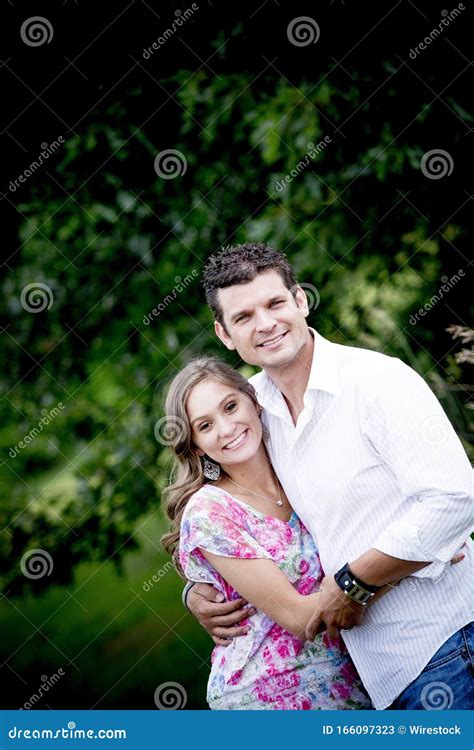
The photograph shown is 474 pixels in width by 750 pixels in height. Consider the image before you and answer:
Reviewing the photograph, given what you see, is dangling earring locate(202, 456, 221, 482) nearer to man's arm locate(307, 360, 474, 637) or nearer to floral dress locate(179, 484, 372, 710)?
floral dress locate(179, 484, 372, 710)

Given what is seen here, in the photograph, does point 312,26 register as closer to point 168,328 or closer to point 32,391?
point 168,328

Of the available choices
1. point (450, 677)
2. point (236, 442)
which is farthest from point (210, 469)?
point (450, 677)

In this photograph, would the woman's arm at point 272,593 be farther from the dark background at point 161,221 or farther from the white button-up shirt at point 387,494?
the dark background at point 161,221

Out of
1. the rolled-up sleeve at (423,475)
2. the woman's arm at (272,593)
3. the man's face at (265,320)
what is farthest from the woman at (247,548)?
the rolled-up sleeve at (423,475)

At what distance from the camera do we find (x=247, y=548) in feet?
6.83

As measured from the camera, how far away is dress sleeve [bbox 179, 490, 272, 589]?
2094 mm

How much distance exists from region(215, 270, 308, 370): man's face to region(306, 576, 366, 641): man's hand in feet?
1.88

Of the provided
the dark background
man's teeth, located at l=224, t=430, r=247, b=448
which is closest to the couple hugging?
man's teeth, located at l=224, t=430, r=247, b=448

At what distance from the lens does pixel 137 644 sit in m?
4.10

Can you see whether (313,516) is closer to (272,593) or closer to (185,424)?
(272,593)

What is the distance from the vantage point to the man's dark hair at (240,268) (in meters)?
2.24

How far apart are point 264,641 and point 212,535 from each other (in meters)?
0.30

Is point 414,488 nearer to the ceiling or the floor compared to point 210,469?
nearer to the floor

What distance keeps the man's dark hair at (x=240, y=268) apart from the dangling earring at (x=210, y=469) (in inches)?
14.8
